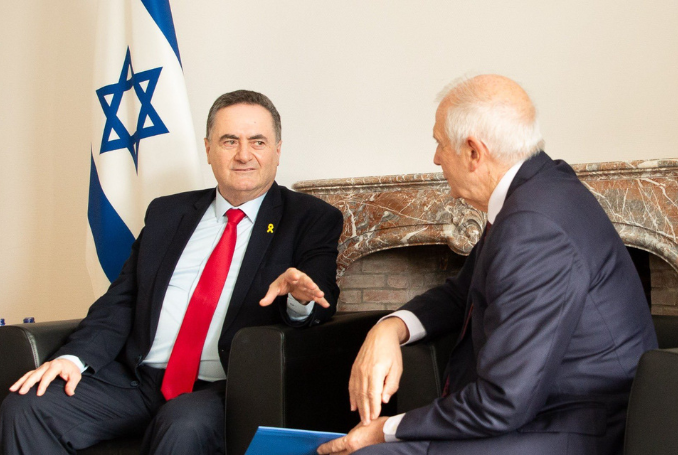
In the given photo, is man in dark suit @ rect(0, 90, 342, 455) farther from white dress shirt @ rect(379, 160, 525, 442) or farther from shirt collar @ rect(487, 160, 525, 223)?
shirt collar @ rect(487, 160, 525, 223)

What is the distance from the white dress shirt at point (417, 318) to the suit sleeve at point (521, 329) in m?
0.07

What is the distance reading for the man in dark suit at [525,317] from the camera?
112 cm

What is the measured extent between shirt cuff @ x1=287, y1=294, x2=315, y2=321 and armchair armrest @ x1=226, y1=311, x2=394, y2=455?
1.7 inches

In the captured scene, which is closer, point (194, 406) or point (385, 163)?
point (194, 406)

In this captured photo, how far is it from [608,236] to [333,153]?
6.35 feet

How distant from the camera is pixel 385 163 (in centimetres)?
299

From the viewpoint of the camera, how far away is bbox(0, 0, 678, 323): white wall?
262cm

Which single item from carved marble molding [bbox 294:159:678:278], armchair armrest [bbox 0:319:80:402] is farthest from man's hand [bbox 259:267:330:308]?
carved marble molding [bbox 294:159:678:278]

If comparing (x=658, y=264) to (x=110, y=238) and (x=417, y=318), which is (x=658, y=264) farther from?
(x=110, y=238)

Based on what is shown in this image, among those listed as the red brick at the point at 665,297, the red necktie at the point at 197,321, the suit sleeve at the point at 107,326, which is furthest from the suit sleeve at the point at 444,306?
→ the red brick at the point at 665,297

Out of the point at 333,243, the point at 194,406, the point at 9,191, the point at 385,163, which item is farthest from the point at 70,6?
the point at 194,406

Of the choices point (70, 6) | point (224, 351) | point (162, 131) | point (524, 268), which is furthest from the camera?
point (70, 6)

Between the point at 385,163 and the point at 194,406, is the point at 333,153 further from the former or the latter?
the point at 194,406

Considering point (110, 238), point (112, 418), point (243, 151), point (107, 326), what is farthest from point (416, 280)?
point (112, 418)
